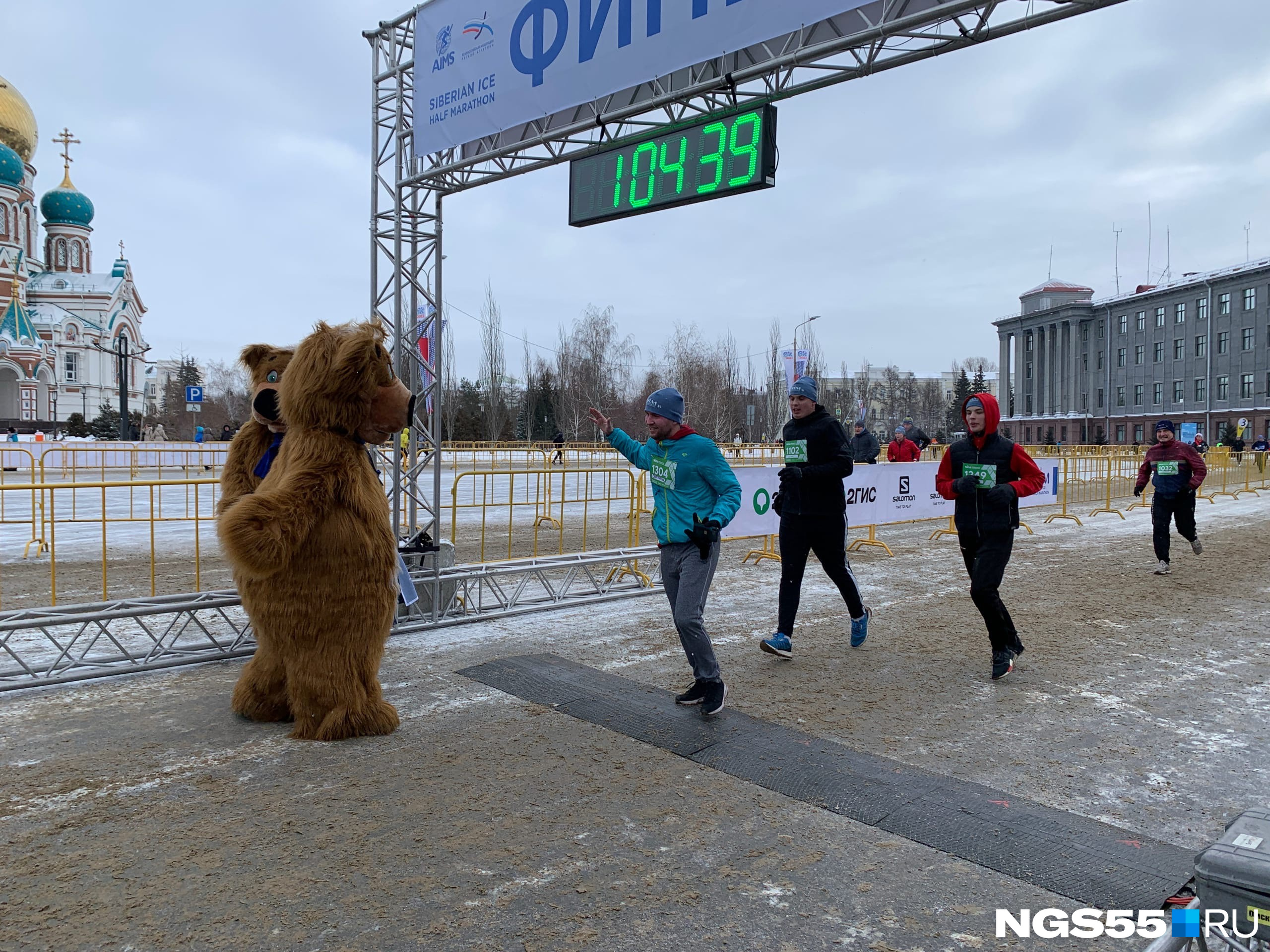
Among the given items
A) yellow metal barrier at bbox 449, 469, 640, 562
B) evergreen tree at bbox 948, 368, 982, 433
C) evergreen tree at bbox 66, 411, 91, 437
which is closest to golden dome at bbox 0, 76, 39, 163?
evergreen tree at bbox 66, 411, 91, 437

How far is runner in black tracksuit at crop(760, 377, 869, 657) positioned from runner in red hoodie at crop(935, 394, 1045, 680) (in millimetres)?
744

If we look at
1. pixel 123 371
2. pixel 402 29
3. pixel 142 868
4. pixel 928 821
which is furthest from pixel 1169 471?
pixel 123 371

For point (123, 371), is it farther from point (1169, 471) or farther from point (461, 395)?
point (1169, 471)

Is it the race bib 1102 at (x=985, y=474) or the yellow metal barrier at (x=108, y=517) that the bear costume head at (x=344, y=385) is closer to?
the yellow metal barrier at (x=108, y=517)

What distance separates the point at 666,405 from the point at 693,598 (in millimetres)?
1143

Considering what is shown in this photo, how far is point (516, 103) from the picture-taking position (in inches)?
283

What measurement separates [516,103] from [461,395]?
5706 centimetres

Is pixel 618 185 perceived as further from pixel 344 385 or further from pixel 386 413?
pixel 344 385

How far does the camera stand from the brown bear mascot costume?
4863 mm

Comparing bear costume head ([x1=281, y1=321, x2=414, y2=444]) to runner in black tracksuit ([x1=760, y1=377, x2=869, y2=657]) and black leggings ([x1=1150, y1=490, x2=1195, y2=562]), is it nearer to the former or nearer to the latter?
runner in black tracksuit ([x1=760, y1=377, x2=869, y2=657])

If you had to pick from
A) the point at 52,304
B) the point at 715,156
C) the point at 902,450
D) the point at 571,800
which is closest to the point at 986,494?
the point at 715,156

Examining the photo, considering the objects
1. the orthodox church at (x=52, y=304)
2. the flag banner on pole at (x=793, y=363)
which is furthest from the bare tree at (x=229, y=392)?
the flag banner on pole at (x=793, y=363)

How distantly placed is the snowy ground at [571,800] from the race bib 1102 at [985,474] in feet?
4.39

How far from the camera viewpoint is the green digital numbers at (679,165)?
6434 millimetres
